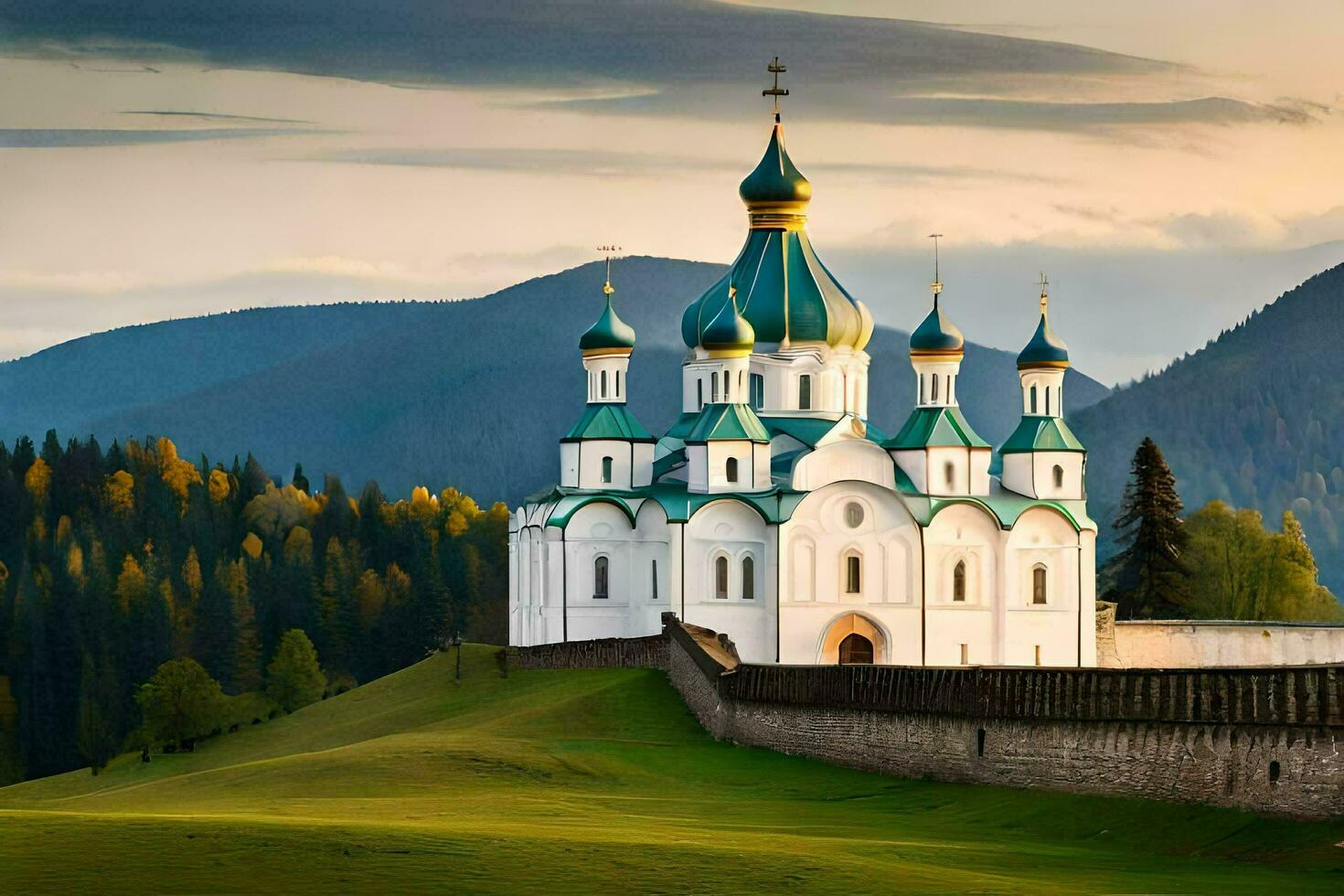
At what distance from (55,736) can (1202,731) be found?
83025 mm

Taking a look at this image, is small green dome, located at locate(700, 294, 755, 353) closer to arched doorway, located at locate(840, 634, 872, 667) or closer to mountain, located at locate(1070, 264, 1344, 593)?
arched doorway, located at locate(840, 634, 872, 667)

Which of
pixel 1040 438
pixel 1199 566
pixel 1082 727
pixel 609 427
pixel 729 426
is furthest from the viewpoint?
pixel 1199 566

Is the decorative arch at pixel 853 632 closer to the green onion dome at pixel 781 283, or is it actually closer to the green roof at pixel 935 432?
the green roof at pixel 935 432

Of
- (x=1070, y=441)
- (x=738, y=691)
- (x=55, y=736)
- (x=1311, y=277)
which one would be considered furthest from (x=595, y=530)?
(x=1311, y=277)

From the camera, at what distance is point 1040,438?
206 ft

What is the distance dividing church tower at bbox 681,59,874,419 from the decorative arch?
6318mm

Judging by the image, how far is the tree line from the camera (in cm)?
7475

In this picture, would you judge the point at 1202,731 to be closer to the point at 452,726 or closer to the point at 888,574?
the point at 452,726

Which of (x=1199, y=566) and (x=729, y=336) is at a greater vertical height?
(x=729, y=336)

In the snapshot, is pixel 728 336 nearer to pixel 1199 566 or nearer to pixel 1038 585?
pixel 1038 585

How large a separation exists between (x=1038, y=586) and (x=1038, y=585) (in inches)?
1.5

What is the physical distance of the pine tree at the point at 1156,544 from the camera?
245ft

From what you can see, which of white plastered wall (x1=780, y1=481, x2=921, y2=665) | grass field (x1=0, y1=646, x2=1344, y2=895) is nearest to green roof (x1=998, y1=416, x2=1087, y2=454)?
white plastered wall (x1=780, y1=481, x2=921, y2=665)

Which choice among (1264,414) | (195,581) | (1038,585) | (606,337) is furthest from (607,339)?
(1264,414)
